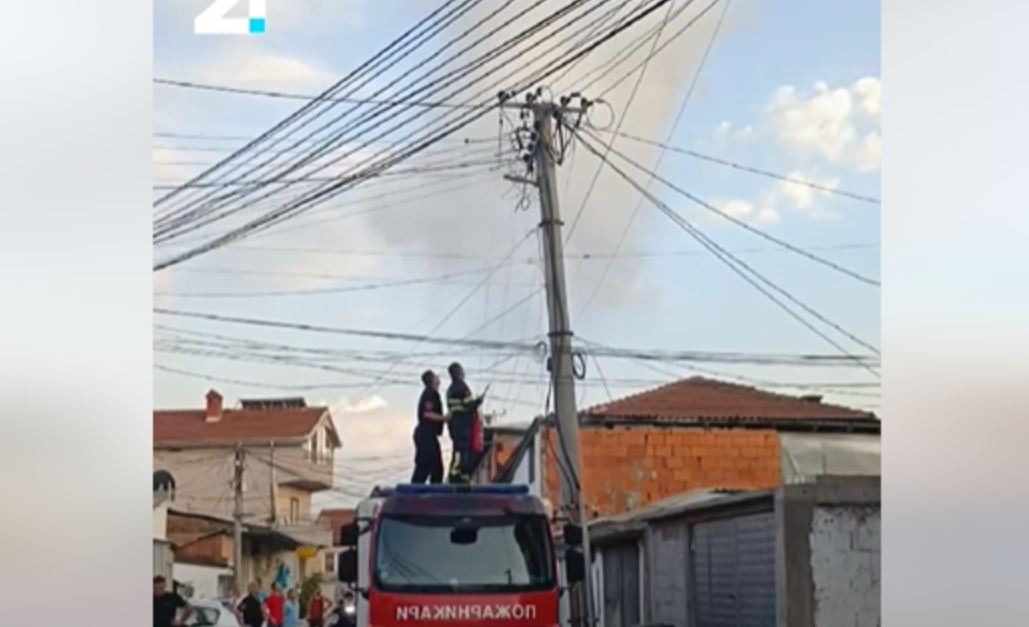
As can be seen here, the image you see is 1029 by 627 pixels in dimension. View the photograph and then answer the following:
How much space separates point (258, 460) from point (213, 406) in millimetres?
151

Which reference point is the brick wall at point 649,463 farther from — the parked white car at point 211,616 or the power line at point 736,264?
the parked white car at point 211,616

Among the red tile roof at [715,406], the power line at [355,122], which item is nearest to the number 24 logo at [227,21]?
the power line at [355,122]

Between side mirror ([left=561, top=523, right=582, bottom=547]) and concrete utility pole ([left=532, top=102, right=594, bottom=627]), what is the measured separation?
59 millimetres

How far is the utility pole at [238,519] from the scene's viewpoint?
3.34 metres

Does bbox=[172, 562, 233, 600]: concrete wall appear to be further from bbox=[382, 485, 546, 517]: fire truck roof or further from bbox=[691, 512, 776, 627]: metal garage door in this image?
bbox=[691, 512, 776, 627]: metal garage door

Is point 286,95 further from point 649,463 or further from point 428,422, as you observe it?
point 649,463

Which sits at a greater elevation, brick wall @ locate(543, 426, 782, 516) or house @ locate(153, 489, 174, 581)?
brick wall @ locate(543, 426, 782, 516)

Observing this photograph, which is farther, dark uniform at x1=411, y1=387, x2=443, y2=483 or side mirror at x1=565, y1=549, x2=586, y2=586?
side mirror at x1=565, y1=549, x2=586, y2=586

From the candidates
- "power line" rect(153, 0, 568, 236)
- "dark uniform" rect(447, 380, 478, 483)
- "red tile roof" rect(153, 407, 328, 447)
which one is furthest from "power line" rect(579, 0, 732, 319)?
"red tile roof" rect(153, 407, 328, 447)

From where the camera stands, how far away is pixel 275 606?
11.1 ft

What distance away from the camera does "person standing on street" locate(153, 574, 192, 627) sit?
3.31 m
